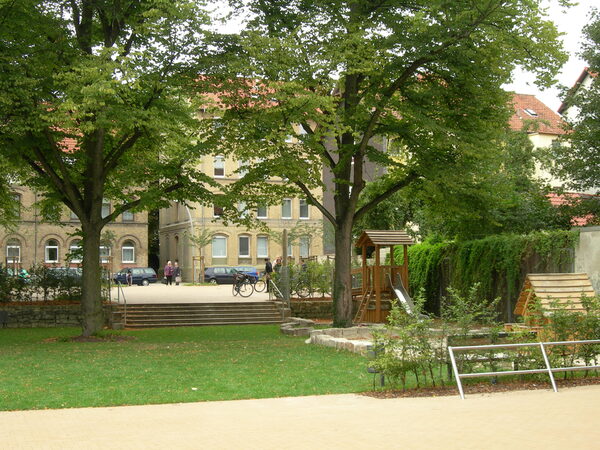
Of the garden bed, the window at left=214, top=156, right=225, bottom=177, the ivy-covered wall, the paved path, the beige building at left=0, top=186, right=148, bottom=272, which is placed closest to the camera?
the paved path

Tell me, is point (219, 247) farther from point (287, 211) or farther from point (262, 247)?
point (287, 211)

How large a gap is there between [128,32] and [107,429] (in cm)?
1631

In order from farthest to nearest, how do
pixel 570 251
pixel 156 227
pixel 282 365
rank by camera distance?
pixel 156 227, pixel 570 251, pixel 282 365

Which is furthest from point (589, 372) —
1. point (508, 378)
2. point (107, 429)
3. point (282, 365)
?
point (107, 429)

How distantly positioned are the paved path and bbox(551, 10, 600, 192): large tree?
1715cm

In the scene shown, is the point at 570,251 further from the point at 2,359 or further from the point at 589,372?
the point at 2,359

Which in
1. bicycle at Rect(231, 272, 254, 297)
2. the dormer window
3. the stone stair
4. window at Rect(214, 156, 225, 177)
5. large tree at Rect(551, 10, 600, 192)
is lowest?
the stone stair

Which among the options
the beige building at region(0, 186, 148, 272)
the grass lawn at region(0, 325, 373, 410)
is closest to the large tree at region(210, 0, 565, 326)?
the grass lawn at region(0, 325, 373, 410)

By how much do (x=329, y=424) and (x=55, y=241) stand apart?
6083 cm

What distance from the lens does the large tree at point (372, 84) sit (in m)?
19.8

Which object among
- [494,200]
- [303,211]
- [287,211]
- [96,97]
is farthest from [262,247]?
[96,97]

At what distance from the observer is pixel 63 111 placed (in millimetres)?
18391

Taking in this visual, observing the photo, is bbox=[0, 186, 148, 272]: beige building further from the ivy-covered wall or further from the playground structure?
the playground structure

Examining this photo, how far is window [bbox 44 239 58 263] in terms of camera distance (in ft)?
216
